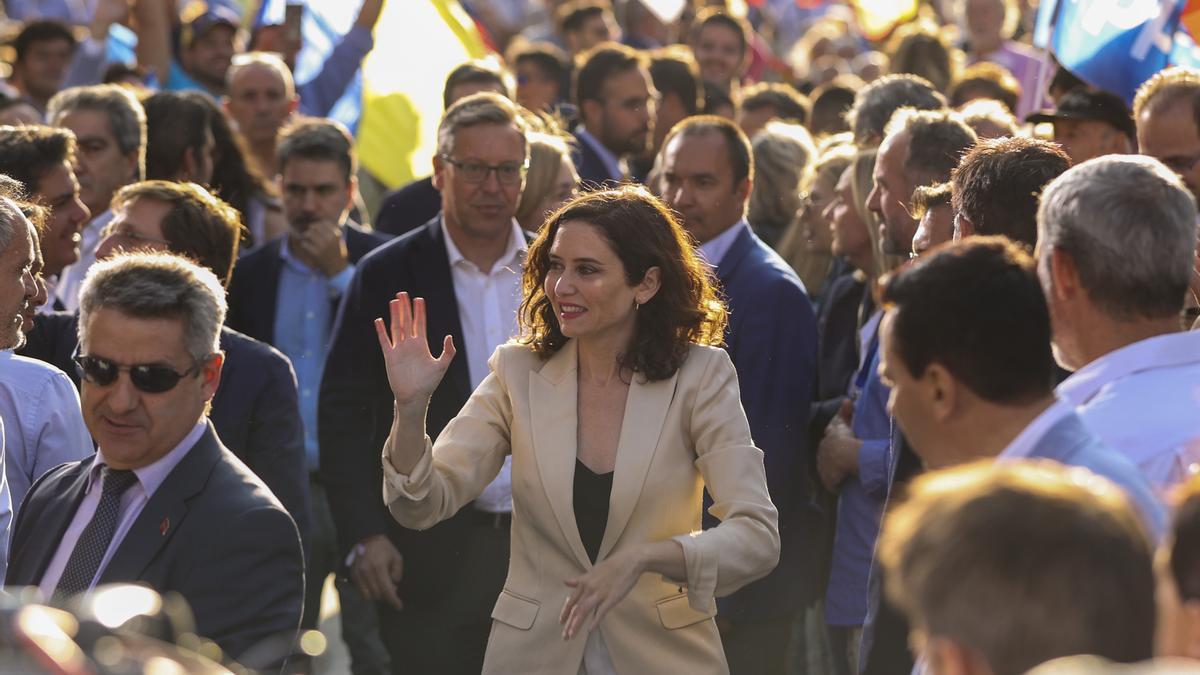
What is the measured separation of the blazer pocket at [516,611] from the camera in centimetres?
465

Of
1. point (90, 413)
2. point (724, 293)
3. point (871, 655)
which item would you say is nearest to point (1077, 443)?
point (871, 655)

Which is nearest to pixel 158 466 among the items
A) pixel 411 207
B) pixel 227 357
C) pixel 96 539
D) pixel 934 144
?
pixel 96 539

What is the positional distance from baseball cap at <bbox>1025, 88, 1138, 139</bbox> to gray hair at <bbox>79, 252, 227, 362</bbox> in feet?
13.4

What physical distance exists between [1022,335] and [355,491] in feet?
11.7

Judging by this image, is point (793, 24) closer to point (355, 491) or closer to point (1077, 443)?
point (355, 491)

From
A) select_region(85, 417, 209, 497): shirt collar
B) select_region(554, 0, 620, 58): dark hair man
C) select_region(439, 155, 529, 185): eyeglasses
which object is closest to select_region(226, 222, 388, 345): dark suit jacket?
select_region(439, 155, 529, 185): eyeglasses

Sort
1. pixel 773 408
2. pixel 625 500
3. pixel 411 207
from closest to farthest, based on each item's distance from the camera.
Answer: pixel 625 500 → pixel 773 408 → pixel 411 207

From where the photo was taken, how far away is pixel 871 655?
413cm

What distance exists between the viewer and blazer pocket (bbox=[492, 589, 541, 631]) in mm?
4648

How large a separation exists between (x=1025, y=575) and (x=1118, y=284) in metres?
1.67

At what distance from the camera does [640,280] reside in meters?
4.99

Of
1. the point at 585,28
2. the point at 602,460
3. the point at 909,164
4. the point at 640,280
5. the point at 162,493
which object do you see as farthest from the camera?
the point at 585,28

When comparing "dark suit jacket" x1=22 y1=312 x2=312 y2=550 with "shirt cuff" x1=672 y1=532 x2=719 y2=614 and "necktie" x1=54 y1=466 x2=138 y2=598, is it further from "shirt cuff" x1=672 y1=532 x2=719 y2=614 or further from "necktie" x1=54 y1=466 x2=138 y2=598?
"shirt cuff" x1=672 y1=532 x2=719 y2=614

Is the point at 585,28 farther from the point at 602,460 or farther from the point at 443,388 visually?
the point at 602,460
